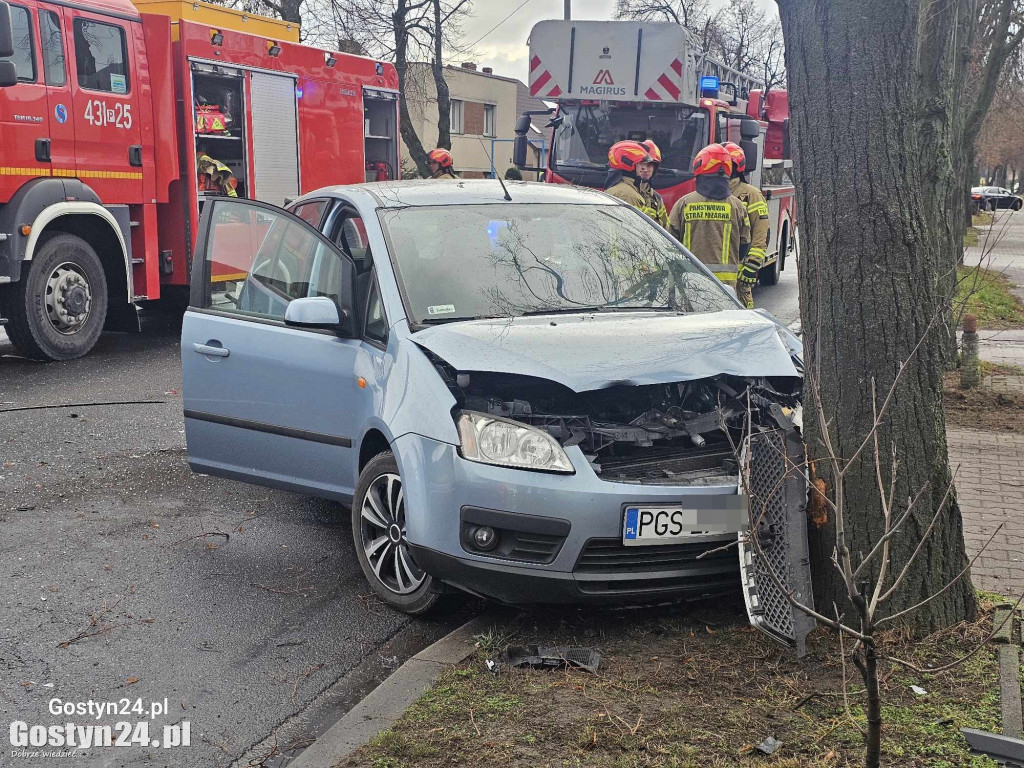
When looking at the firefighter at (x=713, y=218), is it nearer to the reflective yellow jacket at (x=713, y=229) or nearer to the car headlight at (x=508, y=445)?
the reflective yellow jacket at (x=713, y=229)

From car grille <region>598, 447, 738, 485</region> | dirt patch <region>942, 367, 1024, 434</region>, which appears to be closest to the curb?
car grille <region>598, 447, 738, 485</region>

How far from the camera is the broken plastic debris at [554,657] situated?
3910mm

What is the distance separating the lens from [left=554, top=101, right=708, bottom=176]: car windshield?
1425cm

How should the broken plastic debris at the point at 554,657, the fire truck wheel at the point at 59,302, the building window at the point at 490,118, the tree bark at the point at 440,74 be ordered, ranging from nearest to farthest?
the broken plastic debris at the point at 554,657
the fire truck wheel at the point at 59,302
the tree bark at the point at 440,74
the building window at the point at 490,118

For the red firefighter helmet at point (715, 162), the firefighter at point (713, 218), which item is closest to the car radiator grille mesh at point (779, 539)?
the firefighter at point (713, 218)

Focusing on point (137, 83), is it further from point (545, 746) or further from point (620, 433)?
point (545, 746)

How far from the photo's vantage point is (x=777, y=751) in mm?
3180

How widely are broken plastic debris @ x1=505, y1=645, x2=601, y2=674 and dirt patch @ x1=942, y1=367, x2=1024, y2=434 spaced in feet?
14.9

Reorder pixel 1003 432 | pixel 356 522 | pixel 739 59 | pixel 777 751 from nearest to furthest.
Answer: pixel 777 751, pixel 356 522, pixel 1003 432, pixel 739 59

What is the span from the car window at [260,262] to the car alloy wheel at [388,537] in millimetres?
1070

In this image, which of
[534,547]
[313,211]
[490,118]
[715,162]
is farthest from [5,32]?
[490,118]

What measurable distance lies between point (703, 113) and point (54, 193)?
7734mm

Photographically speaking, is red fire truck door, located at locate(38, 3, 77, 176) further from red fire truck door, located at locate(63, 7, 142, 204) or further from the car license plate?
the car license plate

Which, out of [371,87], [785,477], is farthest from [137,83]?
[785,477]
